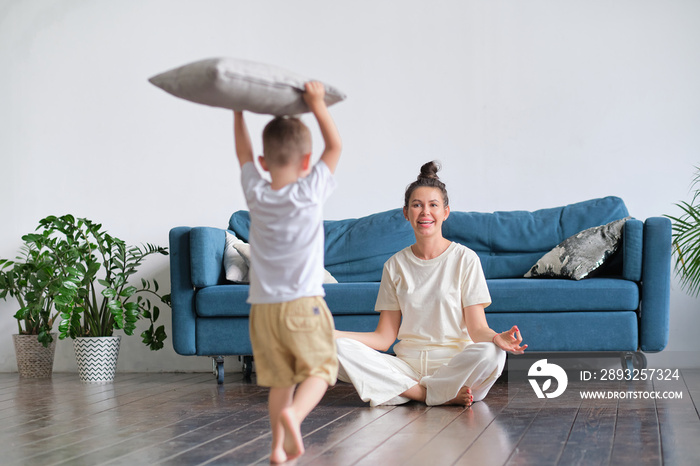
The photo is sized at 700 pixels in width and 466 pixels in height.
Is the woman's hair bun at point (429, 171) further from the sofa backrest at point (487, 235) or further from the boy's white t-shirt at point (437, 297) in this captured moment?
the sofa backrest at point (487, 235)

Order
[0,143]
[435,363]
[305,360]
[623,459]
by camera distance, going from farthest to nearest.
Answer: [0,143]
[435,363]
[623,459]
[305,360]

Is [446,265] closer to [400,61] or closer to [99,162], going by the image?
[400,61]

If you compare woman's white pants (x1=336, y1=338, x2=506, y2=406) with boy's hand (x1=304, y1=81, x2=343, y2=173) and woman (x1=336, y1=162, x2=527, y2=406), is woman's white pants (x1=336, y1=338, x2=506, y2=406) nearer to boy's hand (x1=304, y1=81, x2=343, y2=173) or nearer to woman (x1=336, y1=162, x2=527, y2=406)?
woman (x1=336, y1=162, x2=527, y2=406)

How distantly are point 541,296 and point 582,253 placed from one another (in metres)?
0.32

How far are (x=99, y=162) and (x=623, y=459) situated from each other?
3.54 metres

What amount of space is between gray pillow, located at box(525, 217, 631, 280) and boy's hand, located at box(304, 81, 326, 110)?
1881 mm

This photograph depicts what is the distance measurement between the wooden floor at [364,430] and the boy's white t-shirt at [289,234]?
0.43 metres

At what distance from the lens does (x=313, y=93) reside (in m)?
1.54

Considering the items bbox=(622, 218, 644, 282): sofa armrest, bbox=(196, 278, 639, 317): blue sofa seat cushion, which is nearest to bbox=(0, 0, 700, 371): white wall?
bbox=(622, 218, 644, 282): sofa armrest

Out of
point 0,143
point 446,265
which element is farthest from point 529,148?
point 0,143

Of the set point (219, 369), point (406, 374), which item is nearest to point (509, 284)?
point (406, 374)

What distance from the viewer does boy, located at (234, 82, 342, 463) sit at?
151 cm

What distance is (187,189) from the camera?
13.7 ft

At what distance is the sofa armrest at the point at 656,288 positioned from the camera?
2918mm
